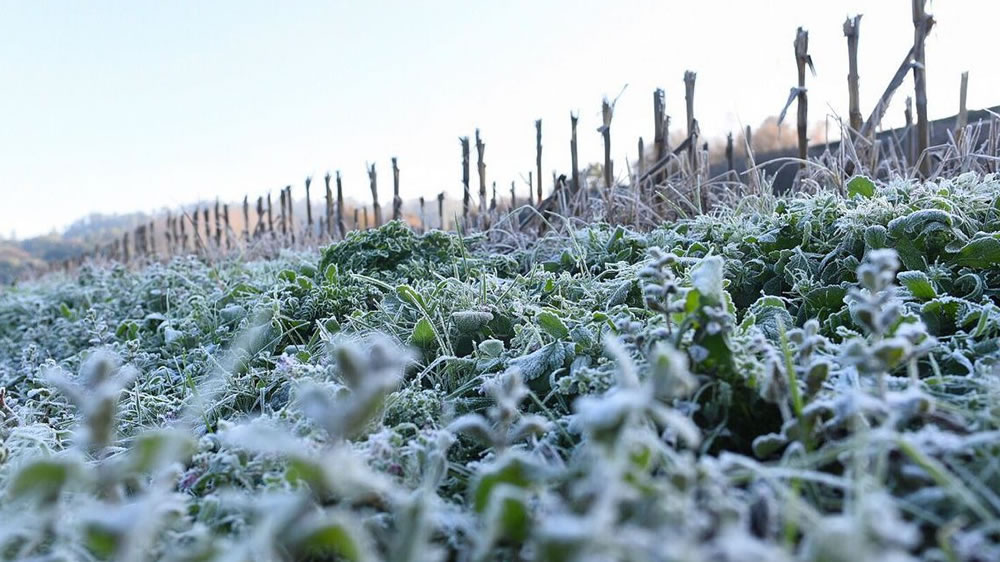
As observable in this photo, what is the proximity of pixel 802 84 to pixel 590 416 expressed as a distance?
2897 millimetres

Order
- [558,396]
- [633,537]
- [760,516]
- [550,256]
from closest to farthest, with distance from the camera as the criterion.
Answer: [633,537] → [760,516] → [558,396] → [550,256]

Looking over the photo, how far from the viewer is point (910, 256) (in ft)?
5.05

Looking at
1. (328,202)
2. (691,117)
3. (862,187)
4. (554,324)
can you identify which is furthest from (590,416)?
(328,202)

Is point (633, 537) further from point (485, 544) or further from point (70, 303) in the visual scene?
point (70, 303)

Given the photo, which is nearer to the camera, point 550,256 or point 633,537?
point 633,537

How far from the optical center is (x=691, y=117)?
3539 mm

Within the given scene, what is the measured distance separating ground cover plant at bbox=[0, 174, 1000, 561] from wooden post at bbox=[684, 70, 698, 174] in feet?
4.08

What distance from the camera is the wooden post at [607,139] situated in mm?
3785

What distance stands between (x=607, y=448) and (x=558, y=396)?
2.31ft

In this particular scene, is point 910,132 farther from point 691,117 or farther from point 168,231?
point 168,231

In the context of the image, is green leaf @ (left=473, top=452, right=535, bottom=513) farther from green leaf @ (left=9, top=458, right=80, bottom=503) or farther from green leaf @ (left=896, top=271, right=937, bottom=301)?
green leaf @ (left=896, top=271, right=937, bottom=301)

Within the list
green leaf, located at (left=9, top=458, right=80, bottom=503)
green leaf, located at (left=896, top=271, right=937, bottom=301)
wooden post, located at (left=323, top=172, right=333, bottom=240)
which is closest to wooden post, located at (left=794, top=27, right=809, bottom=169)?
green leaf, located at (left=896, top=271, right=937, bottom=301)

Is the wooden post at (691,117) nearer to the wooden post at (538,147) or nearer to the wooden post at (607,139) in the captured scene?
Result: the wooden post at (607,139)

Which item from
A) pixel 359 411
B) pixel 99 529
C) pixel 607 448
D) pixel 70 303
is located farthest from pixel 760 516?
pixel 70 303
